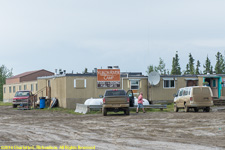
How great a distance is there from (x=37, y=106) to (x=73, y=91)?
561 cm

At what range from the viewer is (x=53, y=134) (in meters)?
15.1

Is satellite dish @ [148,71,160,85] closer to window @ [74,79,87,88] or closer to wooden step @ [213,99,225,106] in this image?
wooden step @ [213,99,225,106]

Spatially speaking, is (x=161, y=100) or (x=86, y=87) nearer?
(x=86, y=87)

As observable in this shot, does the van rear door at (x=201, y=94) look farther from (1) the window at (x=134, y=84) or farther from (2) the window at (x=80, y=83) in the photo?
(1) the window at (x=134, y=84)

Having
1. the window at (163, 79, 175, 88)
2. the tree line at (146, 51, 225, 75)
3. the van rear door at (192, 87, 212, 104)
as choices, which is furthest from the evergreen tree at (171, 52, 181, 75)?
the van rear door at (192, 87, 212, 104)

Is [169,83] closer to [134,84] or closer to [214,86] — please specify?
[134,84]

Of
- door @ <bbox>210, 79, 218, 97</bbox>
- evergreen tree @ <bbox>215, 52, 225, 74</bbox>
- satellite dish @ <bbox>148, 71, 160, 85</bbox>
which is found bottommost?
door @ <bbox>210, 79, 218, 97</bbox>

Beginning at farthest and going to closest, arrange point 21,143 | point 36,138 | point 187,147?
point 36,138
point 21,143
point 187,147

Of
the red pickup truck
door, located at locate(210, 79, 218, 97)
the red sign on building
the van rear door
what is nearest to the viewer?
the van rear door

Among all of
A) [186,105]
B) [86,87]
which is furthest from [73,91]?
[186,105]

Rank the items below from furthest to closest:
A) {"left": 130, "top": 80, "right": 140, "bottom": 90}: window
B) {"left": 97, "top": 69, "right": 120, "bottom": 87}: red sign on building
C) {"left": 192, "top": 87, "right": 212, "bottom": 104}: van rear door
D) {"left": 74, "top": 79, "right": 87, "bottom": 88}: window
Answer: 1. {"left": 130, "top": 80, "right": 140, "bottom": 90}: window
2. {"left": 97, "top": 69, "right": 120, "bottom": 87}: red sign on building
3. {"left": 74, "top": 79, "right": 87, "bottom": 88}: window
4. {"left": 192, "top": 87, "right": 212, "bottom": 104}: van rear door

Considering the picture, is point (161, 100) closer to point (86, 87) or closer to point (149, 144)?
point (86, 87)

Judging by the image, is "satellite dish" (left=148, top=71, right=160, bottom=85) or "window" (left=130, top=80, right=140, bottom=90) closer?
"satellite dish" (left=148, top=71, right=160, bottom=85)

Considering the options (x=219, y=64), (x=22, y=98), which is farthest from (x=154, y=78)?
(x=219, y=64)
